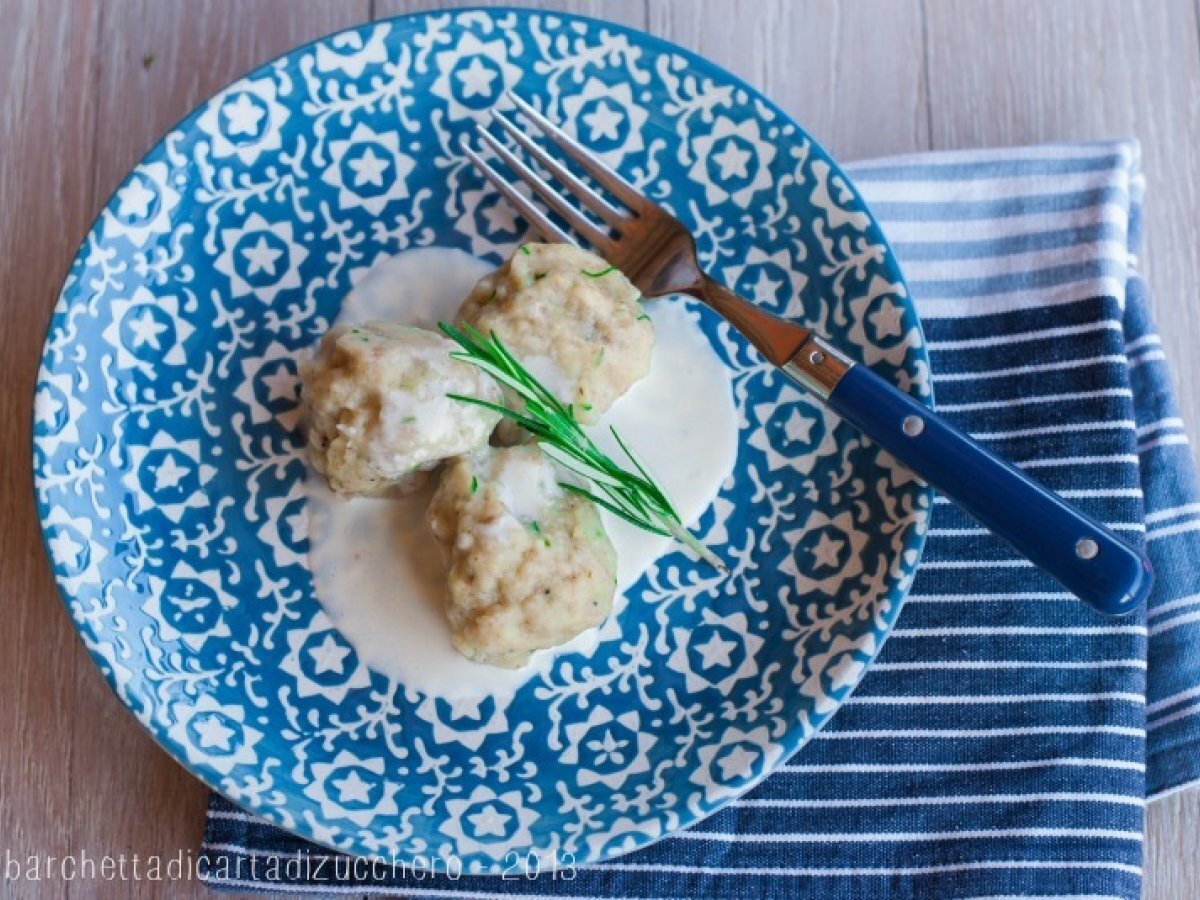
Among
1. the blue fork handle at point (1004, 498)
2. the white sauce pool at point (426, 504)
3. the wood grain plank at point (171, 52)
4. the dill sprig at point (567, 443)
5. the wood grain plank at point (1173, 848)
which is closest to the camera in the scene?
the blue fork handle at point (1004, 498)

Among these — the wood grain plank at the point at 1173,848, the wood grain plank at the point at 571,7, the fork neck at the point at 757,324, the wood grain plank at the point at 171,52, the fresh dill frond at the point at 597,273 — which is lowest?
the wood grain plank at the point at 1173,848

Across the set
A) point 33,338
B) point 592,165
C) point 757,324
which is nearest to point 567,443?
A: point 757,324

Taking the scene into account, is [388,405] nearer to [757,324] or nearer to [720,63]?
[757,324]

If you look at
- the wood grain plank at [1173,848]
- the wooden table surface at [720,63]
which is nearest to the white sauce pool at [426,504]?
the wooden table surface at [720,63]

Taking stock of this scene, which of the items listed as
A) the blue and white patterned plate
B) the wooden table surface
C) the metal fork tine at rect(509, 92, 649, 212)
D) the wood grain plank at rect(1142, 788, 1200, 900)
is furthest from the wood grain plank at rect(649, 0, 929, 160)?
the wood grain plank at rect(1142, 788, 1200, 900)

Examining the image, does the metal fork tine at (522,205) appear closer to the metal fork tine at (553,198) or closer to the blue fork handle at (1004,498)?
the metal fork tine at (553,198)

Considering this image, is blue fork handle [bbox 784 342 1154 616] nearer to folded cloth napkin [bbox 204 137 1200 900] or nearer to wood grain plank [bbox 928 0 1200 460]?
folded cloth napkin [bbox 204 137 1200 900]
